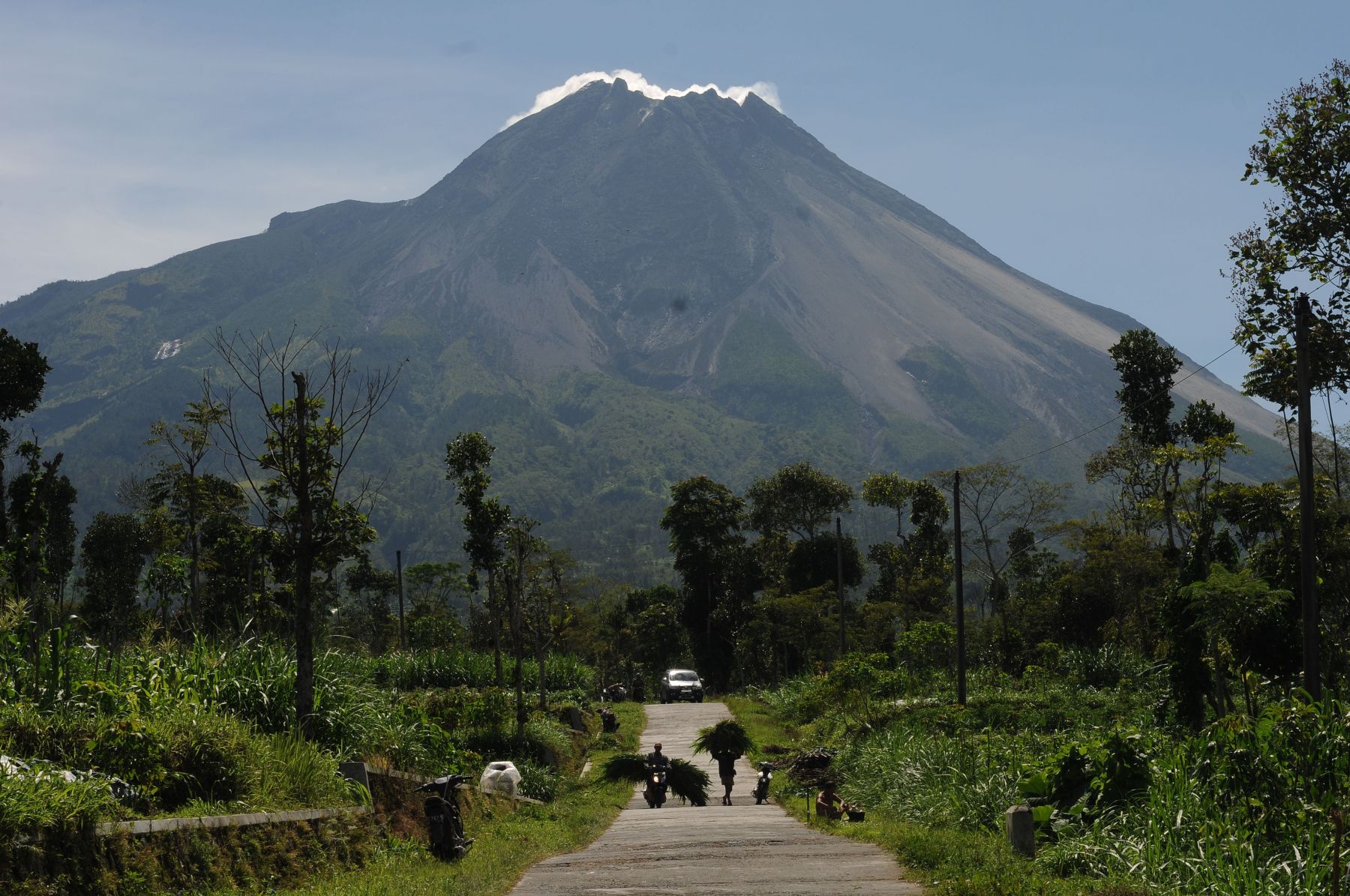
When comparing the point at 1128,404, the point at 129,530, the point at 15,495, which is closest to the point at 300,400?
the point at 15,495

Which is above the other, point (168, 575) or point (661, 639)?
point (168, 575)

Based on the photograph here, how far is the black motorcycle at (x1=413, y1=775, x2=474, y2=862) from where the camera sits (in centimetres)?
1183

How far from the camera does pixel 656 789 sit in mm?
20812

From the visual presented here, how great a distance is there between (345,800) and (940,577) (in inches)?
1829

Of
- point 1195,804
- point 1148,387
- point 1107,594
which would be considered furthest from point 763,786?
point 1107,594

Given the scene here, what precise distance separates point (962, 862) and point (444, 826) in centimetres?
485

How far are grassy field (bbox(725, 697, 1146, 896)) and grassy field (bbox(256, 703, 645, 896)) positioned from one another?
3.21m

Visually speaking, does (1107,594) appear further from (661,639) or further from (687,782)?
(687,782)

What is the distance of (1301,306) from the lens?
16.7 metres

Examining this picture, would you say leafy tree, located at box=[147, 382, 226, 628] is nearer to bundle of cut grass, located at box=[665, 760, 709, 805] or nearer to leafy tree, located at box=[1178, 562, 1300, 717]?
bundle of cut grass, located at box=[665, 760, 709, 805]

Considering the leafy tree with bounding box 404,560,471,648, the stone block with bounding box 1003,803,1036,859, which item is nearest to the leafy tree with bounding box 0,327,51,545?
the leafy tree with bounding box 404,560,471,648

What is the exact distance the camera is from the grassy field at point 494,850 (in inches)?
383

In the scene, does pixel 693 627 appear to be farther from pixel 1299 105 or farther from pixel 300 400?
pixel 300 400

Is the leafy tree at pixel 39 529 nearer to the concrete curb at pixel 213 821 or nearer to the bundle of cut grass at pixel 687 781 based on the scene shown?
the concrete curb at pixel 213 821
